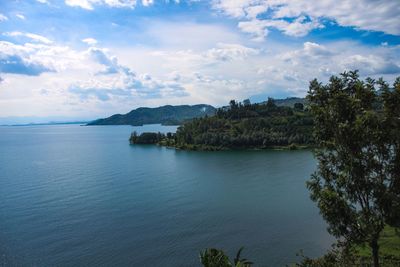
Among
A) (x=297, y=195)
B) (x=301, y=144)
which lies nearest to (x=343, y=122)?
(x=297, y=195)

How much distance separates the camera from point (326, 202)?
17250 mm

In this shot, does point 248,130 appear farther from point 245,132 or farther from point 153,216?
point 153,216

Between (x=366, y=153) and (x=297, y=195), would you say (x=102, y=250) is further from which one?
(x=297, y=195)

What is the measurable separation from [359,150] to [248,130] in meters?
143

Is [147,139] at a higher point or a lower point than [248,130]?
lower

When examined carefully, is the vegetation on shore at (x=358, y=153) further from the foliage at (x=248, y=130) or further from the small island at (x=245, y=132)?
the foliage at (x=248, y=130)

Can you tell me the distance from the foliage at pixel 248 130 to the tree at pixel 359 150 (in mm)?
119332

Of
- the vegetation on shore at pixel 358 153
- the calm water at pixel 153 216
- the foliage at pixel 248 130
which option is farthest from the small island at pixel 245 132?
the vegetation on shore at pixel 358 153

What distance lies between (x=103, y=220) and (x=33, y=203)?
1691 cm

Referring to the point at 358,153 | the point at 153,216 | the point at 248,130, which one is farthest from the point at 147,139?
the point at 358,153

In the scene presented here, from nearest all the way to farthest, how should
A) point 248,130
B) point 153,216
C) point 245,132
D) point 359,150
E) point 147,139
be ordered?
1. point 359,150
2. point 153,216
3. point 245,132
4. point 248,130
5. point 147,139

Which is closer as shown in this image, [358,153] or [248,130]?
[358,153]

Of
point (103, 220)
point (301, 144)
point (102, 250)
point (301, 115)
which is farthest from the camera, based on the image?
point (301, 115)

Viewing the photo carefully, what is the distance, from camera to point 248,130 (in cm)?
15900
